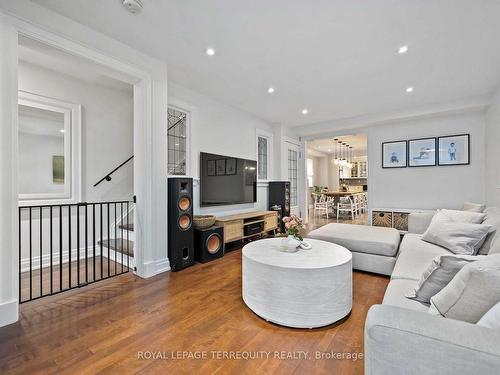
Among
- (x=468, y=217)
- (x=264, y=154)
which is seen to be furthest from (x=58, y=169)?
(x=468, y=217)

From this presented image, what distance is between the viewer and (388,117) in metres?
4.73

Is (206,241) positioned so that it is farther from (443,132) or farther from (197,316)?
(443,132)

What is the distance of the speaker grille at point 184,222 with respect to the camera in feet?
9.81

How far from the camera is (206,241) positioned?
10.7 ft

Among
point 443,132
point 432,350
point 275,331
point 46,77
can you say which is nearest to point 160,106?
point 46,77

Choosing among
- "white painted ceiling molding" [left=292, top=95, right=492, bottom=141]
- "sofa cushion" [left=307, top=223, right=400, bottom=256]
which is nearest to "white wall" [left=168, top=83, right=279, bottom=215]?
"white painted ceiling molding" [left=292, top=95, right=492, bottom=141]

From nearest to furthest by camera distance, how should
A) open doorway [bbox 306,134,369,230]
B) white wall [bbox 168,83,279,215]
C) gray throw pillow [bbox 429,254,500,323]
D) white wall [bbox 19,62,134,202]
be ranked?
gray throw pillow [bbox 429,254,500,323] → white wall [bbox 19,62,134,202] → white wall [bbox 168,83,279,215] → open doorway [bbox 306,134,369,230]

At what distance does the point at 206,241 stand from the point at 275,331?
1740mm

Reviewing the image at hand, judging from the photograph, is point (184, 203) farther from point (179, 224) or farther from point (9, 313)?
point (9, 313)

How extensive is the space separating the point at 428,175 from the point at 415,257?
132 inches

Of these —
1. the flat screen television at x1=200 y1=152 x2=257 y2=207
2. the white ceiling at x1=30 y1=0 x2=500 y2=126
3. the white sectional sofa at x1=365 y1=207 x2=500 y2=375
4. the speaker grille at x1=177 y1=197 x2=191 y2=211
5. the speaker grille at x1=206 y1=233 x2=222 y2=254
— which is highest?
the white ceiling at x1=30 y1=0 x2=500 y2=126

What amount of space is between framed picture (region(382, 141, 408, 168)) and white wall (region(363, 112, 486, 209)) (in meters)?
0.09

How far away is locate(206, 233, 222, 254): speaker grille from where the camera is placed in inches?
130

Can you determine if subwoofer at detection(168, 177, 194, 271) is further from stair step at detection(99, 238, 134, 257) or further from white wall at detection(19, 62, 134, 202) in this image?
white wall at detection(19, 62, 134, 202)
